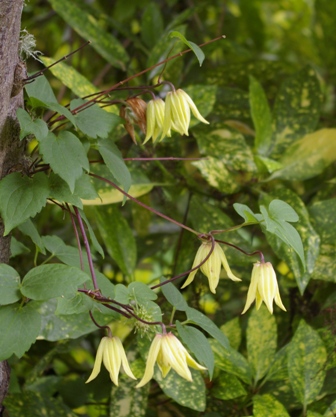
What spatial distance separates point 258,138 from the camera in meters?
1.01

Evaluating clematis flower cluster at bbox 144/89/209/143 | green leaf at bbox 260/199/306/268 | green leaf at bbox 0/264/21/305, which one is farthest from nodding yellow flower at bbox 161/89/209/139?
green leaf at bbox 0/264/21/305

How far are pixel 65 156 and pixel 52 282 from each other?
122 millimetres

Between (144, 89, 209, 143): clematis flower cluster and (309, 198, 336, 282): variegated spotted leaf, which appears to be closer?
(144, 89, 209, 143): clematis flower cluster

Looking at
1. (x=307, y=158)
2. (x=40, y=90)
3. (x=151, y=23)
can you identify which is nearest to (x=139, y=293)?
(x=40, y=90)

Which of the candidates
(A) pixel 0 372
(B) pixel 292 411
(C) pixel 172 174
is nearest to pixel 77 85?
Answer: (C) pixel 172 174

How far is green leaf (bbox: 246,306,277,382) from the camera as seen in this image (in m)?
0.86

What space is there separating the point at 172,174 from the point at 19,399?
419mm

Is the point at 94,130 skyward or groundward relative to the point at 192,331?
skyward

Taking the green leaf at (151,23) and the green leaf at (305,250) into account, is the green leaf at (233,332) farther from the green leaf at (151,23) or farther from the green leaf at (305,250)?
the green leaf at (151,23)

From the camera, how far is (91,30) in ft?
3.69

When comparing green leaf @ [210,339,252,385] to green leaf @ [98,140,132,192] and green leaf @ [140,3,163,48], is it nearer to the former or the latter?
green leaf @ [98,140,132,192]

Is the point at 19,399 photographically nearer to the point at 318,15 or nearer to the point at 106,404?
the point at 106,404

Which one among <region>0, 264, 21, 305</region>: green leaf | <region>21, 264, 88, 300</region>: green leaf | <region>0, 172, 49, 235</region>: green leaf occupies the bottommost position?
<region>21, 264, 88, 300</region>: green leaf

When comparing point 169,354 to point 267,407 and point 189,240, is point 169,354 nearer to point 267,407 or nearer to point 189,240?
point 267,407
